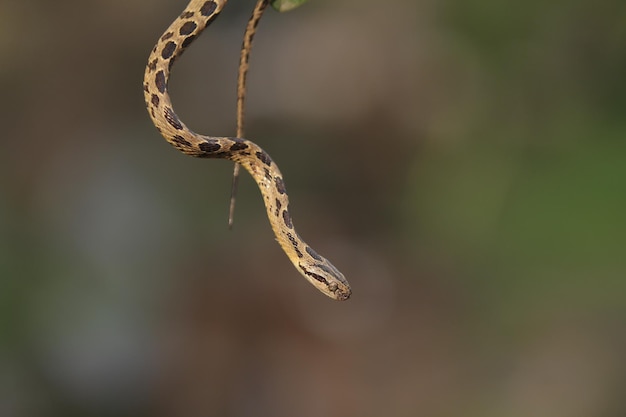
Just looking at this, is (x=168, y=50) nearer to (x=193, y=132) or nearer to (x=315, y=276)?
(x=193, y=132)

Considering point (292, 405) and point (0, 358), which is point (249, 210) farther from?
point (0, 358)

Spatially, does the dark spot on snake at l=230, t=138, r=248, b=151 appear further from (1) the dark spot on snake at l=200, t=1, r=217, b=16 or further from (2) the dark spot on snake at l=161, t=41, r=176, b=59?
(1) the dark spot on snake at l=200, t=1, r=217, b=16

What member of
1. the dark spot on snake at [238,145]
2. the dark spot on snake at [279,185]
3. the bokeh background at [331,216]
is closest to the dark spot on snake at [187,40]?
the dark spot on snake at [238,145]

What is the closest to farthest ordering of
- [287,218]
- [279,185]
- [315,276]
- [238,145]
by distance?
[238,145] → [279,185] → [287,218] → [315,276]

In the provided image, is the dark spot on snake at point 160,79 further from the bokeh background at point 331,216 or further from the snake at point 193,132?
the bokeh background at point 331,216

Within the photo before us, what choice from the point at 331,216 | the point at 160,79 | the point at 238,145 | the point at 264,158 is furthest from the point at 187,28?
the point at 331,216

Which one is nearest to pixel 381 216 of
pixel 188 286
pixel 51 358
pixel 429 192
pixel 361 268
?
pixel 361 268

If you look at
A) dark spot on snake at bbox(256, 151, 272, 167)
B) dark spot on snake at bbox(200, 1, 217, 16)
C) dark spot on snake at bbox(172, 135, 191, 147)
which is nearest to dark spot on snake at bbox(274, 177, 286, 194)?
dark spot on snake at bbox(256, 151, 272, 167)
